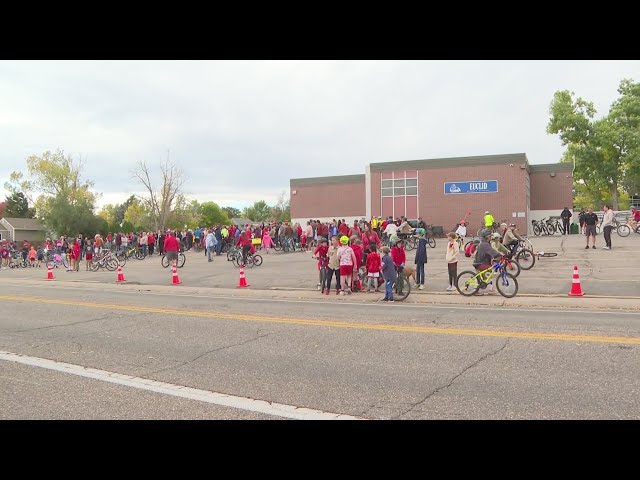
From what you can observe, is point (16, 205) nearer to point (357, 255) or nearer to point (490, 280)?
point (357, 255)

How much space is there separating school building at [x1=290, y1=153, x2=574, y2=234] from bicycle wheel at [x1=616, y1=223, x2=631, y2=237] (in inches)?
405

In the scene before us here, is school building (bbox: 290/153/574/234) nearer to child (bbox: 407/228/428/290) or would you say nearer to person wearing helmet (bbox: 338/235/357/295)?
child (bbox: 407/228/428/290)

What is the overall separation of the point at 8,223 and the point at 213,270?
61.5 metres

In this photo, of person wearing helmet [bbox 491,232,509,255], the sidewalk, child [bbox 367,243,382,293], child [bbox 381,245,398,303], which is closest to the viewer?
the sidewalk

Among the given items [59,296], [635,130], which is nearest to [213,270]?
[59,296]

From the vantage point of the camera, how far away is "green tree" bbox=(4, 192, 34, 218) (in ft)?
267

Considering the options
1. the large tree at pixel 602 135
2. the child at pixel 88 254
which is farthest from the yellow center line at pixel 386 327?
the large tree at pixel 602 135

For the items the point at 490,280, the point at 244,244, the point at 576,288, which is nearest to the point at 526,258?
the point at 576,288

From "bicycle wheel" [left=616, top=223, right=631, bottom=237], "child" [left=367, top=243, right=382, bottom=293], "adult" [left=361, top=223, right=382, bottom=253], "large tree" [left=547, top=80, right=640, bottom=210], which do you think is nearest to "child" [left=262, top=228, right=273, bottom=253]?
"adult" [left=361, top=223, right=382, bottom=253]

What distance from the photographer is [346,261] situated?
1467 centimetres

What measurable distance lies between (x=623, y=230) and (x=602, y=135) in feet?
74.2

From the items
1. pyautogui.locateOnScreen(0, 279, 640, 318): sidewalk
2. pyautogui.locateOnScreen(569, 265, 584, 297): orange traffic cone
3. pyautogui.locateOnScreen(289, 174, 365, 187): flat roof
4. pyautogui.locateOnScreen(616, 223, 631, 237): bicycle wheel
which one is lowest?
pyautogui.locateOnScreen(0, 279, 640, 318): sidewalk

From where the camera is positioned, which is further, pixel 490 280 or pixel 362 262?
pixel 362 262
